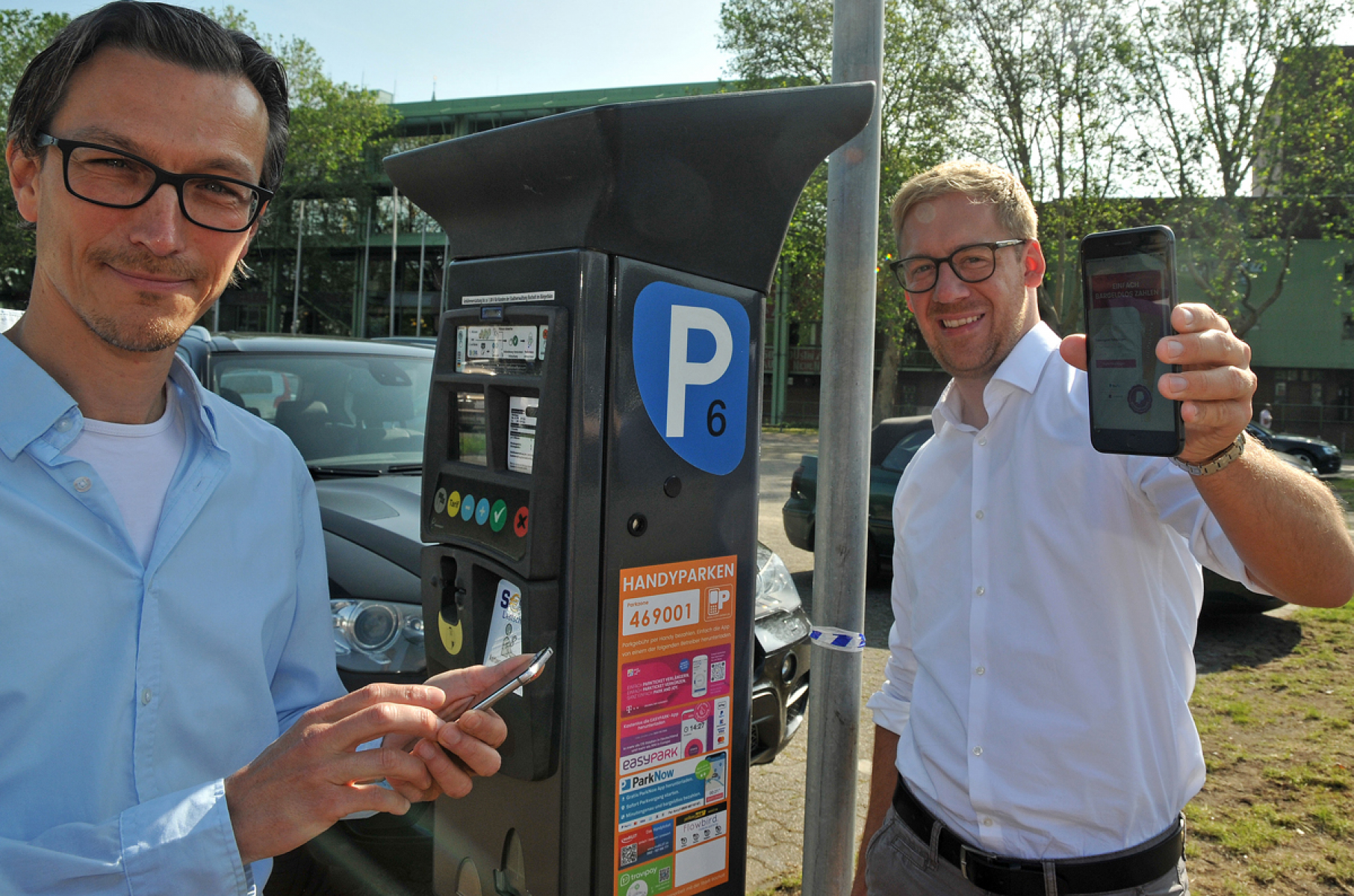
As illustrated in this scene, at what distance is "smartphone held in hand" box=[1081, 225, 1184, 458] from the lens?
4.13 feet

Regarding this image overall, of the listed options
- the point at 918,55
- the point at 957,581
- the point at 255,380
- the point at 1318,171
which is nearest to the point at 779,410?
the point at 918,55

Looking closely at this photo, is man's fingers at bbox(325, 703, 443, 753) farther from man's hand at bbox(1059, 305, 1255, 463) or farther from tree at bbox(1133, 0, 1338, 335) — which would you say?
tree at bbox(1133, 0, 1338, 335)

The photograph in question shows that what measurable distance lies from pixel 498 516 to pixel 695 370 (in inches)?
19.6

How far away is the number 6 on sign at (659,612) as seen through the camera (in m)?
1.84

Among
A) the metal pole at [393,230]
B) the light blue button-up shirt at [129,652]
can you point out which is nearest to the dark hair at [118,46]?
the light blue button-up shirt at [129,652]

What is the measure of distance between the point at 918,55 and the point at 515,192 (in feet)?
75.4

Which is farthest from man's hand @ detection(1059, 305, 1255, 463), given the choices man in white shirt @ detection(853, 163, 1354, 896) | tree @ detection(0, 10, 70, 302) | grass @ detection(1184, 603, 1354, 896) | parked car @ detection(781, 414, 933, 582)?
tree @ detection(0, 10, 70, 302)

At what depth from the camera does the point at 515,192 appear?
72.4 inches

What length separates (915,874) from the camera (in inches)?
69.7

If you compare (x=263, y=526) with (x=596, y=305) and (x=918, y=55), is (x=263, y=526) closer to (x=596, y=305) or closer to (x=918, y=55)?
(x=596, y=305)

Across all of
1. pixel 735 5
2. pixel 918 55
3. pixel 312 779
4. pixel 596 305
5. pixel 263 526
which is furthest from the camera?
pixel 735 5

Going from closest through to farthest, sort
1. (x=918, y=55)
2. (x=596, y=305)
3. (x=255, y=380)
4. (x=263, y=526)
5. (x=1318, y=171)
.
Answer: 1. (x=263, y=526)
2. (x=596, y=305)
3. (x=255, y=380)
4. (x=1318, y=171)
5. (x=918, y=55)

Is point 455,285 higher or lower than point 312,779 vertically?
higher

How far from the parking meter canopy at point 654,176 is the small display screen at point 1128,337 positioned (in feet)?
2.29
